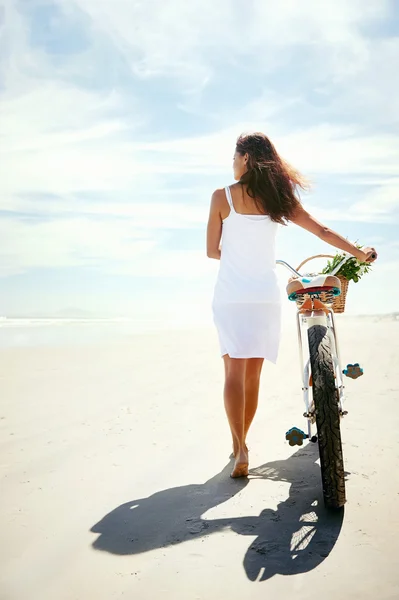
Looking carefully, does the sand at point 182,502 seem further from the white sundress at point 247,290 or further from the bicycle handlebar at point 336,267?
the bicycle handlebar at point 336,267

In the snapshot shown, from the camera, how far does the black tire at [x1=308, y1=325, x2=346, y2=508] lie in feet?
10.4

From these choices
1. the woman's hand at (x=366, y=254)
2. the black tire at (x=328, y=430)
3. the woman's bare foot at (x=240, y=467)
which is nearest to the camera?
the black tire at (x=328, y=430)

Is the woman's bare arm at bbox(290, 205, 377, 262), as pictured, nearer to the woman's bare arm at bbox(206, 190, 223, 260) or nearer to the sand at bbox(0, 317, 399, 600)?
the woman's bare arm at bbox(206, 190, 223, 260)

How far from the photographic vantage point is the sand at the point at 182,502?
104 inches

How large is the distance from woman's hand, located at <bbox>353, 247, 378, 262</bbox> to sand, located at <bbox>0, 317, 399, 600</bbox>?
146 cm

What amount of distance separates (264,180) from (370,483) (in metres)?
2.15

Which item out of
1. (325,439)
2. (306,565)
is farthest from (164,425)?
(306,565)

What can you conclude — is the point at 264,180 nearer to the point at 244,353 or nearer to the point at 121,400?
the point at 244,353

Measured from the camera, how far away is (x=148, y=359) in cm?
1048

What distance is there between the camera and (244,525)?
3.20 metres

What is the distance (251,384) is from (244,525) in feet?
4.21

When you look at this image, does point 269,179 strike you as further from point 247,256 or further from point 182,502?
point 182,502

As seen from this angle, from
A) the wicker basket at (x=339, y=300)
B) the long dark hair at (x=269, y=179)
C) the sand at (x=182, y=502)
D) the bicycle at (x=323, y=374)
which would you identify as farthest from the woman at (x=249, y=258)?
the sand at (x=182, y=502)

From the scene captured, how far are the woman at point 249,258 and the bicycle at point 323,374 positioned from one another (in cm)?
23
